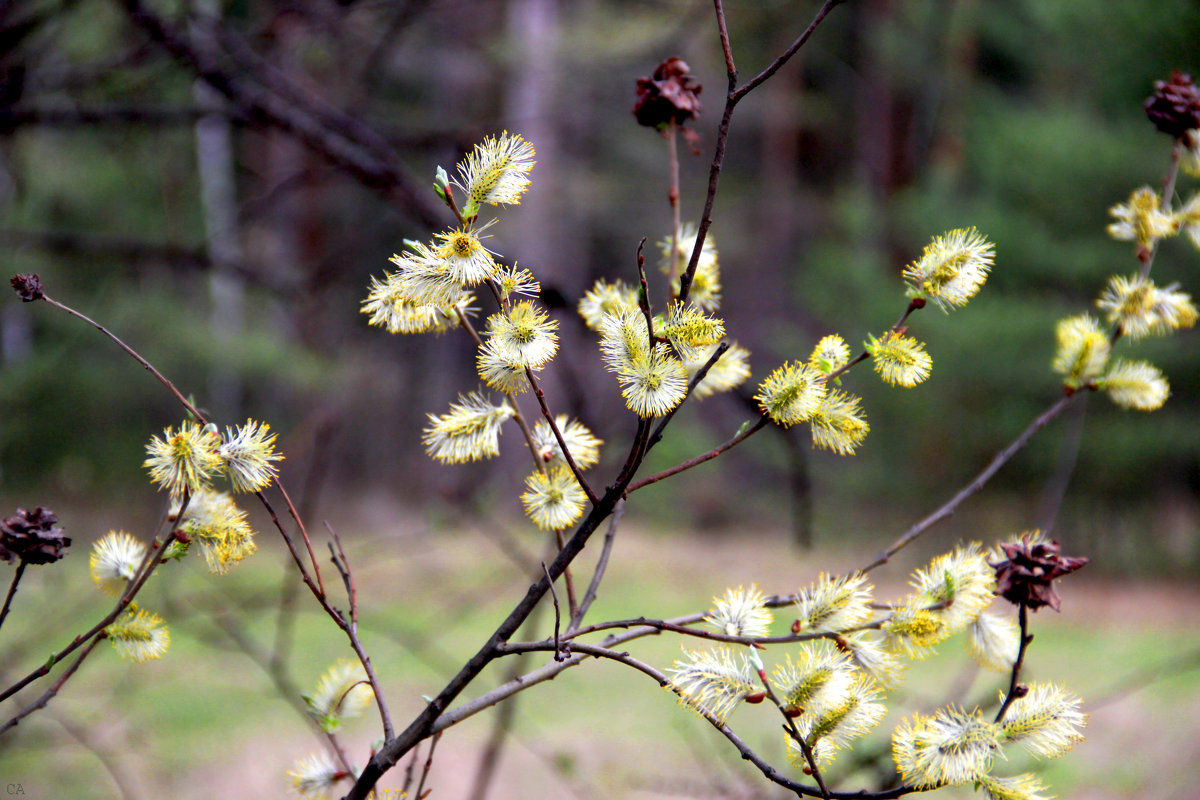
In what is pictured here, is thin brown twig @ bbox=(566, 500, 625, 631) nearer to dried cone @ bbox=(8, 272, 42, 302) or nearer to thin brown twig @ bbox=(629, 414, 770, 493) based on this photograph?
thin brown twig @ bbox=(629, 414, 770, 493)

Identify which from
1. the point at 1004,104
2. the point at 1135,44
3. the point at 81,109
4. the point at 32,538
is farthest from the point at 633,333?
the point at 1004,104

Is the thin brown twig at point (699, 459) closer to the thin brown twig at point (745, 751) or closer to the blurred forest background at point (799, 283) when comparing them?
the thin brown twig at point (745, 751)

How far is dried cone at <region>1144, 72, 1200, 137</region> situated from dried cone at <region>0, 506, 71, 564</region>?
161 cm

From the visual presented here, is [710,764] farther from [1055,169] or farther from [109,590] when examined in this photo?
[1055,169]

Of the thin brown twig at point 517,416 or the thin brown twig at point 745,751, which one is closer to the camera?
the thin brown twig at point 745,751

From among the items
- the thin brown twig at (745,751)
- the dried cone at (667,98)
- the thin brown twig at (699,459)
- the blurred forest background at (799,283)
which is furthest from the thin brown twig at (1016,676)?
the blurred forest background at (799,283)

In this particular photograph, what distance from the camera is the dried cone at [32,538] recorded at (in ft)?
3.07

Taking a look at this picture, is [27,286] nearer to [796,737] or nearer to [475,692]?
[796,737]

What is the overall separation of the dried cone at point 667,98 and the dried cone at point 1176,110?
72 cm

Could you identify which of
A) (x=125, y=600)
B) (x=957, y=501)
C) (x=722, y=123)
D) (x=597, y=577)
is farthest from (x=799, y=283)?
(x=125, y=600)

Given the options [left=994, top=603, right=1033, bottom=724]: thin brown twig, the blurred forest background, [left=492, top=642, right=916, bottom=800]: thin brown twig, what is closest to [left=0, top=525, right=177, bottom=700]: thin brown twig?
[left=492, top=642, right=916, bottom=800]: thin brown twig

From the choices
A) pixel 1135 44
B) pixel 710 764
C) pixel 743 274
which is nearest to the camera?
pixel 710 764

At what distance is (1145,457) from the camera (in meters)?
10.0

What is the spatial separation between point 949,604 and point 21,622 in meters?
7.42
